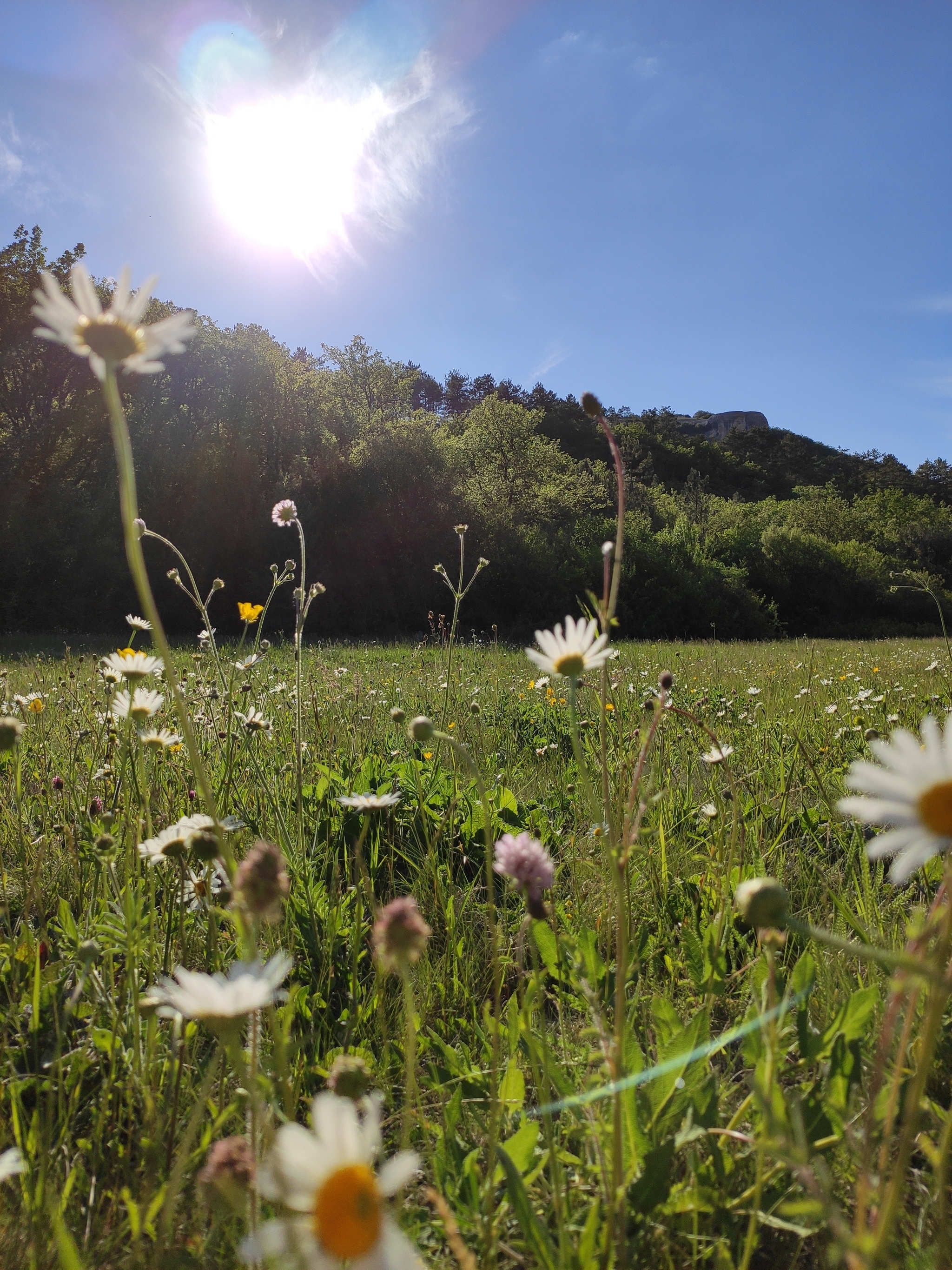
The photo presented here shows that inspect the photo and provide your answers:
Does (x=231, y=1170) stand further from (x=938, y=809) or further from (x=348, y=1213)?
(x=938, y=809)

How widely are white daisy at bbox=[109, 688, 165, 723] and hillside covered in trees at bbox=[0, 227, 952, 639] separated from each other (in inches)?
396

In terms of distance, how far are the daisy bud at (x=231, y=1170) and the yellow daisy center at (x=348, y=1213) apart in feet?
0.38

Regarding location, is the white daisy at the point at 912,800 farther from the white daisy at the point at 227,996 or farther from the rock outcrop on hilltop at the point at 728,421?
the rock outcrop on hilltop at the point at 728,421

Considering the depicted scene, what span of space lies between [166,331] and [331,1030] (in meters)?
0.99

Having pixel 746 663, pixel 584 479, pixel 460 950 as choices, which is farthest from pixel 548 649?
pixel 584 479

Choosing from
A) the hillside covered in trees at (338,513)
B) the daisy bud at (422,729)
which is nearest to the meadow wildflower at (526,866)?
the daisy bud at (422,729)

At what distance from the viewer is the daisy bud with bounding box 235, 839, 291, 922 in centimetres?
54

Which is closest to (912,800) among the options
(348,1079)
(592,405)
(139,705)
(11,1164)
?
(348,1079)

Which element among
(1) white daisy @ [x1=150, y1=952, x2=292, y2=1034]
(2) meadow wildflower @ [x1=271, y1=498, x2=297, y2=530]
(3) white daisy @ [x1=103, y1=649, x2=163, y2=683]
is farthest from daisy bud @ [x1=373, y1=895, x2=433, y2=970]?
(2) meadow wildflower @ [x1=271, y1=498, x2=297, y2=530]

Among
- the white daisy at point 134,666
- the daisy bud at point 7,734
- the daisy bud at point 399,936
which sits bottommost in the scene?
the daisy bud at point 399,936

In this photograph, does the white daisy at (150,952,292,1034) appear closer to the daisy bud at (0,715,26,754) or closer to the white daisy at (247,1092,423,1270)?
the white daisy at (247,1092,423,1270)

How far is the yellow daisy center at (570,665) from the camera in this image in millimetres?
878

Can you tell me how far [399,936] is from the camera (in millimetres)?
559

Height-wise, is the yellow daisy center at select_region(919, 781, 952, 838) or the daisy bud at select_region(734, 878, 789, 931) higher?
the yellow daisy center at select_region(919, 781, 952, 838)
